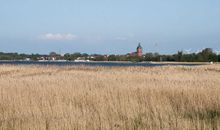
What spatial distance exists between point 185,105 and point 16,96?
458 centimetres

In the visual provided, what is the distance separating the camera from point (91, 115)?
862 centimetres

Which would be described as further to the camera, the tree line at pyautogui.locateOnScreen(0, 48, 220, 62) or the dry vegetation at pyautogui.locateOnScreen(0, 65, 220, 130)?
the tree line at pyautogui.locateOnScreen(0, 48, 220, 62)

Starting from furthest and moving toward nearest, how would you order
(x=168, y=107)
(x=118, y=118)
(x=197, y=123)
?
(x=168, y=107)
(x=118, y=118)
(x=197, y=123)

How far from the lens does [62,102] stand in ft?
35.0

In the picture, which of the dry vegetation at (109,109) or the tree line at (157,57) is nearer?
the dry vegetation at (109,109)

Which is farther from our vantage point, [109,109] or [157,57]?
[157,57]

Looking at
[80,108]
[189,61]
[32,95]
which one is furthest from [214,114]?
[189,61]

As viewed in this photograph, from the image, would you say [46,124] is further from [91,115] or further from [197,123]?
[197,123]

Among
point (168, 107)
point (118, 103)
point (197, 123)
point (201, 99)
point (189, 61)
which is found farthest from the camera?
point (189, 61)

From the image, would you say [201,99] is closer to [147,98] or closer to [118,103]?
[147,98]

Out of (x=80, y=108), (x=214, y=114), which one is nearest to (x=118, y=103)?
(x=80, y=108)

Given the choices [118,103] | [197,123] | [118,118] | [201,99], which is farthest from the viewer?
[201,99]

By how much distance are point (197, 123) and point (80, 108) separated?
128 inches

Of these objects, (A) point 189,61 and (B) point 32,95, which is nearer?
(B) point 32,95
